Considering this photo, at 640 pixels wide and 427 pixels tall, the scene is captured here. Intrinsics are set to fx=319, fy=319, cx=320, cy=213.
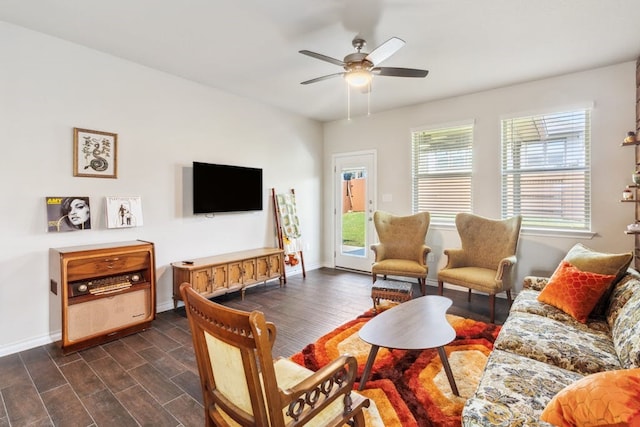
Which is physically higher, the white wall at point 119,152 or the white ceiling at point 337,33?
the white ceiling at point 337,33

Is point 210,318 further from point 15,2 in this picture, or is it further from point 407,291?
point 15,2

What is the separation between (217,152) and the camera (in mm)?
4328

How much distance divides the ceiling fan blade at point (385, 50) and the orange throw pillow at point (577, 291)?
2.22m

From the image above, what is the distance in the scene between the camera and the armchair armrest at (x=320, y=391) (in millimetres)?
1101

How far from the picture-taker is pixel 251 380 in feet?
3.38

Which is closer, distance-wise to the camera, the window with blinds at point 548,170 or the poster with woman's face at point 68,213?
the poster with woman's face at point 68,213

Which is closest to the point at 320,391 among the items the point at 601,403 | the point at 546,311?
the point at 601,403

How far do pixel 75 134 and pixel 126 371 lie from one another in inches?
88.1

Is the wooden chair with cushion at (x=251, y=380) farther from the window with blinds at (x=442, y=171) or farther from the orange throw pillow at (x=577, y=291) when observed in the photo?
the window with blinds at (x=442, y=171)

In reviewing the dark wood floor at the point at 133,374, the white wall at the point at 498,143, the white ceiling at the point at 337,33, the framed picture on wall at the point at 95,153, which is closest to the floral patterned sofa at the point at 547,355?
the dark wood floor at the point at 133,374

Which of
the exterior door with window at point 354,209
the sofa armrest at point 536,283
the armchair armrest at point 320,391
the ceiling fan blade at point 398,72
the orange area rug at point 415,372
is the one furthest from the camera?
the exterior door with window at point 354,209

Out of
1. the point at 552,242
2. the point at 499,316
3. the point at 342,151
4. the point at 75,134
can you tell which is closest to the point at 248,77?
the point at 75,134

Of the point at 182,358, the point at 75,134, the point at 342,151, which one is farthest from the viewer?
the point at 342,151

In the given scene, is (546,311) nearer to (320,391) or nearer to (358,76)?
(320,391)
